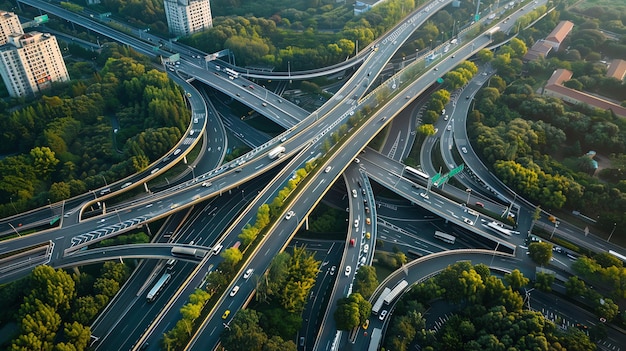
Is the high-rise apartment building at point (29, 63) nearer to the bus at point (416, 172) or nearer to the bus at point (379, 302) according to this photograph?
the bus at point (416, 172)

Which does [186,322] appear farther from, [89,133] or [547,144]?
[547,144]

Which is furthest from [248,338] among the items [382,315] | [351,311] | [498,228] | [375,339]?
[498,228]

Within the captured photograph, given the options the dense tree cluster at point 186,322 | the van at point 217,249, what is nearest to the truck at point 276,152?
the van at point 217,249

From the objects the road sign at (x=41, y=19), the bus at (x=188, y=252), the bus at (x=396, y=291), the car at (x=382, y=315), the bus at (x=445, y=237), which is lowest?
the bus at (x=445, y=237)

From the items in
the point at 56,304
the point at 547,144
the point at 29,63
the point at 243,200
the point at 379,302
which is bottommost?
the point at 243,200

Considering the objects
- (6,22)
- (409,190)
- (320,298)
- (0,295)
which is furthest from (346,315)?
(6,22)

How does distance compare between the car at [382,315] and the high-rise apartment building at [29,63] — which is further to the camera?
the high-rise apartment building at [29,63]
